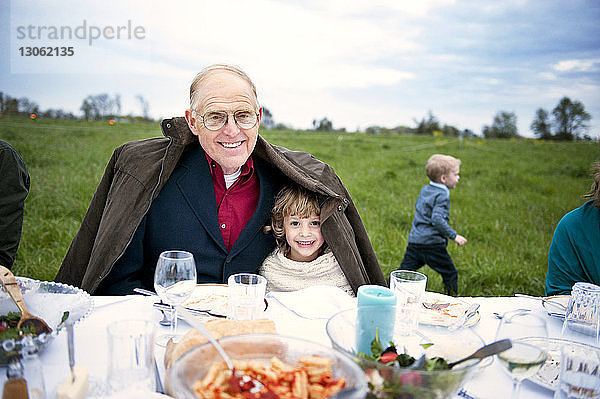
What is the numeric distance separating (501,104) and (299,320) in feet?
47.6

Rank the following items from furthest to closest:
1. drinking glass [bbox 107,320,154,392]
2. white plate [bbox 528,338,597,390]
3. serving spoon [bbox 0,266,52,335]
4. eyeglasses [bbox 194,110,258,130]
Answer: eyeglasses [bbox 194,110,258,130], serving spoon [bbox 0,266,52,335], white plate [bbox 528,338,597,390], drinking glass [bbox 107,320,154,392]

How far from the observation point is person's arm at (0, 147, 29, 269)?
3096 mm

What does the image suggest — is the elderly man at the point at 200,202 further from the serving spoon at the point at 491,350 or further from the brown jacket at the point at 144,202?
the serving spoon at the point at 491,350

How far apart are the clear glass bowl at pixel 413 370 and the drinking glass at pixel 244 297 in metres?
0.45

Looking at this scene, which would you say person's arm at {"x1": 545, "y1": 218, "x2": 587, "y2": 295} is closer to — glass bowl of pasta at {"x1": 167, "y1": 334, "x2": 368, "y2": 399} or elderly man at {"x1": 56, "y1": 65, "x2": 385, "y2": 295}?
elderly man at {"x1": 56, "y1": 65, "x2": 385, "y2": 295}

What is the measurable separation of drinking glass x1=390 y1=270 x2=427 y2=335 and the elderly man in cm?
99

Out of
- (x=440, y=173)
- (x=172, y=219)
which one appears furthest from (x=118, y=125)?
(x=172, y=219)

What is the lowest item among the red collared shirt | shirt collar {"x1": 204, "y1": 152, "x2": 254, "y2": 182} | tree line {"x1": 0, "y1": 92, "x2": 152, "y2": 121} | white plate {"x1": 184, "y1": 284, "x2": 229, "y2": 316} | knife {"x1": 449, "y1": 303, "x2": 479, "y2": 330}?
knife {"x1": 449, "y1": 303, "x2": 479, "y2": 330}

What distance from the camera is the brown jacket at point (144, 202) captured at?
264 cm

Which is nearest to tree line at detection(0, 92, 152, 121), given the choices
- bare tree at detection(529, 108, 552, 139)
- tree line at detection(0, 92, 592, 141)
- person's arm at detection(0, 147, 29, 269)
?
tree line at detection(0, 92, 592, 141)

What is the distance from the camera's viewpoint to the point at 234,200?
2.97 meters

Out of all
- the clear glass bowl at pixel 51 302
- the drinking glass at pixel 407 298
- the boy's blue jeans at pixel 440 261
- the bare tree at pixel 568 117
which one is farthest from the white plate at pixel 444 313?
the bare tree at pixel 568 117

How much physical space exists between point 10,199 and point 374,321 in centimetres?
275

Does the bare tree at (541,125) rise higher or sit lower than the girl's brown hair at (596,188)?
higher
